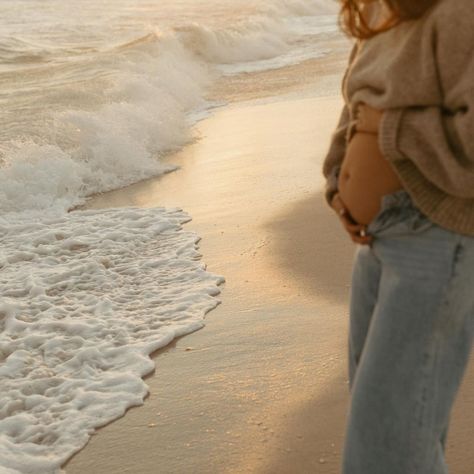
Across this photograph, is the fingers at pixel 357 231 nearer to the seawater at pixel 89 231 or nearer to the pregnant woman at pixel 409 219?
the pregnant woman at pixel 409 219

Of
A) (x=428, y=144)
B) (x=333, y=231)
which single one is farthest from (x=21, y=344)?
(x=428, y=144)

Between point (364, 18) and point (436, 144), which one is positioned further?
point (364, 18)

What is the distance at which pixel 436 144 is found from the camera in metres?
1.80

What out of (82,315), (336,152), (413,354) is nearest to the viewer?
(413,354)

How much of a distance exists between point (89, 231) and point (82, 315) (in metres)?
1.69

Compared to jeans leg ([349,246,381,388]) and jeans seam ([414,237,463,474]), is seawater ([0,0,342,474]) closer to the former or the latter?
jeans leg ([349,246,381,388])

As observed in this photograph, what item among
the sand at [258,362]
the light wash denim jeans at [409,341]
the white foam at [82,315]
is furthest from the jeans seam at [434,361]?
the white foam at [82,315]

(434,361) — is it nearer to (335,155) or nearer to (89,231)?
(335,155)

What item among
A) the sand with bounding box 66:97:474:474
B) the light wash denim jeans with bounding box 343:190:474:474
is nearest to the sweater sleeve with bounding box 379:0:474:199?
the light wash denim jeans with bounding box 343:190:474:474

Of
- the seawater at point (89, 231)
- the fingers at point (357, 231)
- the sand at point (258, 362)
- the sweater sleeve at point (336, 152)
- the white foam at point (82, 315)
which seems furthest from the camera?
the seawater at point (89, 231)

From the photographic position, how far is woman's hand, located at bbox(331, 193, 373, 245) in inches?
78.3

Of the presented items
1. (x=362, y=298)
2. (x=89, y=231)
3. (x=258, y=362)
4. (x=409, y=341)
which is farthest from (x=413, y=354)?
(x=89, y=231)

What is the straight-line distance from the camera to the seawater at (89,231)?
3816 mm

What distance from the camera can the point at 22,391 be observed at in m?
3.89
